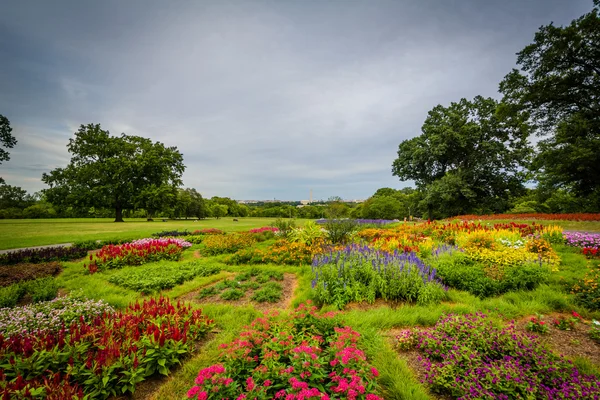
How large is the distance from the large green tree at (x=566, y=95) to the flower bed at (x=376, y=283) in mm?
18417

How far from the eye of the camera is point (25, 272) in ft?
20.7

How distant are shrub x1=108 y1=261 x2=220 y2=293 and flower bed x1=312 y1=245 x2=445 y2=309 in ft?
12.8

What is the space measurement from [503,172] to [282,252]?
2563 cm

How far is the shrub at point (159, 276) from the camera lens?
5.81 m

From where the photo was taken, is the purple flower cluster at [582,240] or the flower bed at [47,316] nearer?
the flower bed at [47,316]

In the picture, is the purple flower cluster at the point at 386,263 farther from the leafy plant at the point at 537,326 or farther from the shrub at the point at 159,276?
the shrub at the point at 159,276

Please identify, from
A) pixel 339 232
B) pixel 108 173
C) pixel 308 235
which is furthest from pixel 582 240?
pixel 108 173

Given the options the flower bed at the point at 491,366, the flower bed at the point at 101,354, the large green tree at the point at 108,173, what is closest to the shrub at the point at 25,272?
the flower bed at the point at 101,354

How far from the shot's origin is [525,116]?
58.7 feet

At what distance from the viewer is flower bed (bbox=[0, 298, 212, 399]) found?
7.60 feet

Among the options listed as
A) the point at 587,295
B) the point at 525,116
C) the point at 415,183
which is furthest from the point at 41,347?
the point at 415,183

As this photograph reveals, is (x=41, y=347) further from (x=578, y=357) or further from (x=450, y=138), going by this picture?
(x=450, y=138)

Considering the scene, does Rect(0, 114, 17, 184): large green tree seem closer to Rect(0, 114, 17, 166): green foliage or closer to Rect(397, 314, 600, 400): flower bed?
Rect(0, 114, 17, 166): green foliage

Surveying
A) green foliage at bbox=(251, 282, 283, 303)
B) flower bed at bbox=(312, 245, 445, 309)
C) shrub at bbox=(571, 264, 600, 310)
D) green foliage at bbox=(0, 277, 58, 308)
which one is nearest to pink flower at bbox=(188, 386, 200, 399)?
flower bed at bbox=(312, 245, 445, 309)
